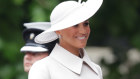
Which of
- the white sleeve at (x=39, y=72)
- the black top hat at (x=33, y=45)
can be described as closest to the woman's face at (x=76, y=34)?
the white sleeve at (x=39, y=72)

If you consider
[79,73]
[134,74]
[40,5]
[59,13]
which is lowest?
[134,74]

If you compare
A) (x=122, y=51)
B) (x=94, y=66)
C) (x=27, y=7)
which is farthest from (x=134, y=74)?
(x=94, y=66)

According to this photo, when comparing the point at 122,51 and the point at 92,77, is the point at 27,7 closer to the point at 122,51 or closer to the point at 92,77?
the point at 122,51

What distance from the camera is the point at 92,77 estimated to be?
196cm

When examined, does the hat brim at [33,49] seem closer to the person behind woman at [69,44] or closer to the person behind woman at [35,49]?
the person behind woman at [35,49]

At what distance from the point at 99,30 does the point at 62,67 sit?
161 cm

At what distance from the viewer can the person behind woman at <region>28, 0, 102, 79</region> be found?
6.18 ft

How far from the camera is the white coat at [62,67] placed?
1900mm

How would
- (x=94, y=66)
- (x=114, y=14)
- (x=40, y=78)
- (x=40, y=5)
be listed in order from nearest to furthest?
(x=40, y=78), (x=94, y=66), (x=40, y=5), (x=114, y=14)

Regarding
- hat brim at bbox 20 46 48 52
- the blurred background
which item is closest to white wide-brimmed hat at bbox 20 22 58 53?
hat brim at bbox 20 46 48 52

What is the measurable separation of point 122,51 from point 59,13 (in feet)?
5.62

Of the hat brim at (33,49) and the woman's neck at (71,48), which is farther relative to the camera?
the hat brim at (33,49)

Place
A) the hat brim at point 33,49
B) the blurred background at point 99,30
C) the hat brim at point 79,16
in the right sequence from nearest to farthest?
1. the hat brim at point 79,16
2. the hat brim at point 33,49
3. the blurred background at point 99,30

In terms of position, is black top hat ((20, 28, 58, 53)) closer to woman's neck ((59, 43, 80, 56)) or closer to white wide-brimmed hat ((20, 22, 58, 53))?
white wide-brimmed hat ((20, 22, 58, 53))
